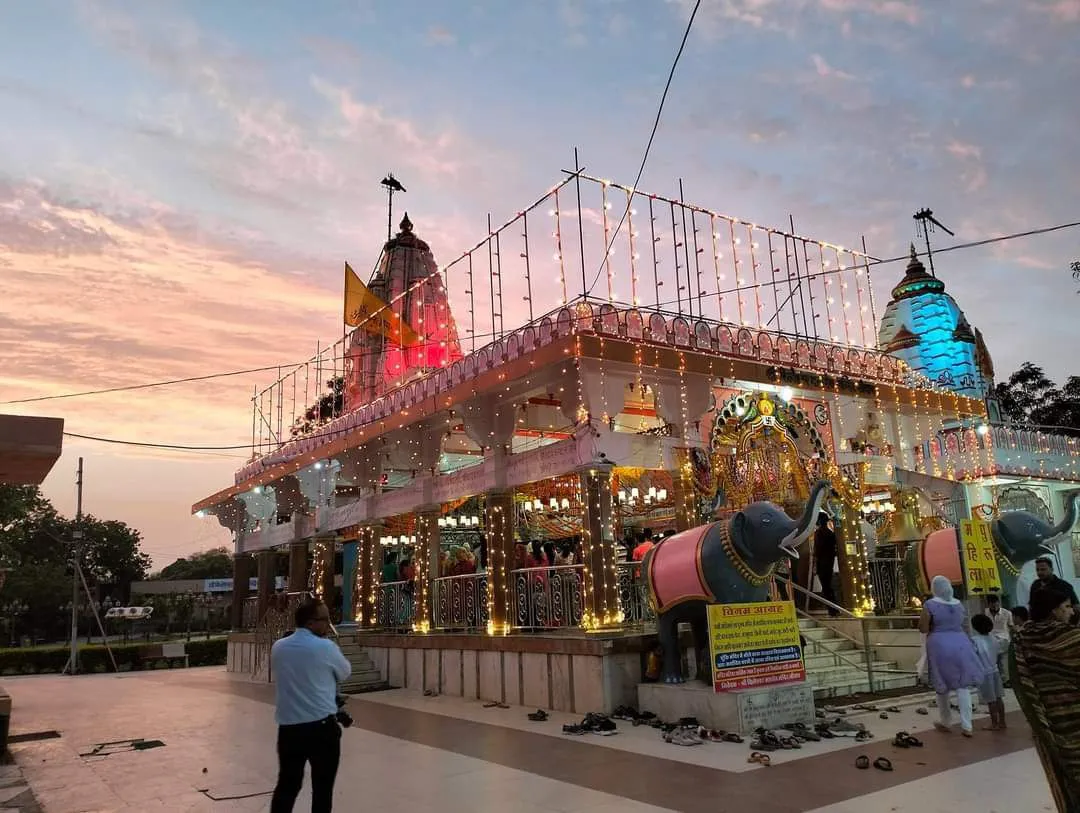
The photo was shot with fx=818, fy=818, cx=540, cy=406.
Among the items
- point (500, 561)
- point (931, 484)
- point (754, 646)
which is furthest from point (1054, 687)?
point (931, 484)

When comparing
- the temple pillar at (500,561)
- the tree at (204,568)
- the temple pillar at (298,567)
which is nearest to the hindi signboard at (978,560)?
the temple pillar at (500,561)

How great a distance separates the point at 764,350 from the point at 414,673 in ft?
27.8

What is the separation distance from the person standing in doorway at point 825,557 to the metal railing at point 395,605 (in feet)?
24.8

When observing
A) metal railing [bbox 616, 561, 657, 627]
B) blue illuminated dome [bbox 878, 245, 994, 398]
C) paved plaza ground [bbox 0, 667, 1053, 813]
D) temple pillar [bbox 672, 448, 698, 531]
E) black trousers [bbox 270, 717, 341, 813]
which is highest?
blue illuminated dome [bbox 878, 245, 994, 398]

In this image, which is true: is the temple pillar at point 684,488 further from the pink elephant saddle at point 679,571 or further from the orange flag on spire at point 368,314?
the orange flag on spire at point 368,314

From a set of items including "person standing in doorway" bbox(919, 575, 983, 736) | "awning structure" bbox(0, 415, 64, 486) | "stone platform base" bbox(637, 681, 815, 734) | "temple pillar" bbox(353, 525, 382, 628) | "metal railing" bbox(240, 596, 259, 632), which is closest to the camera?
"person standing in doorway" bbox(919, 575, 983, 736)

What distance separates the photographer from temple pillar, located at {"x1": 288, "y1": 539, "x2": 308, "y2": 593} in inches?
817

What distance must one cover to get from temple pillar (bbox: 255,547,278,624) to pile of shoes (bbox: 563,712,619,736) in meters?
14.3

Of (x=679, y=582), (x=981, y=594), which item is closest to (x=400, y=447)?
(x=679, y=582)

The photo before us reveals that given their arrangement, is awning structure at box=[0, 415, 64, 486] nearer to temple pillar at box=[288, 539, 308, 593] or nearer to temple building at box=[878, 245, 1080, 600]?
temple pillar at box=[288, 539, 308, 593]

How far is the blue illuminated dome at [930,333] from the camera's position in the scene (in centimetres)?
3019

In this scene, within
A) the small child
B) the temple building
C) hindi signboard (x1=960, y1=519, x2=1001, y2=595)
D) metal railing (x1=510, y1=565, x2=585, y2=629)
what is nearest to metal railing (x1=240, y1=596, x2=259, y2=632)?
metal railing (x1=510, y1=565, x2=585, y2=629)

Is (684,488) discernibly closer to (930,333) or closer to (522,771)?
(522,771)

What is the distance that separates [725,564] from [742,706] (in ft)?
5.32
